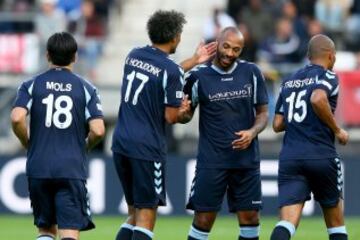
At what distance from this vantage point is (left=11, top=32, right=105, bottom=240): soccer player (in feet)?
38.6

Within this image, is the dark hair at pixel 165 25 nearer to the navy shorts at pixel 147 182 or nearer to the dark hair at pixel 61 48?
the dark hair at pixel 61 48

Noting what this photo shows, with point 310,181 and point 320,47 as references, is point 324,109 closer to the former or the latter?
point 320,47

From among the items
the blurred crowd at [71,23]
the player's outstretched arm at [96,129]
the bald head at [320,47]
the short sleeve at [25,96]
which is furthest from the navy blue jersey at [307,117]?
the blurred crowd at [71,23]

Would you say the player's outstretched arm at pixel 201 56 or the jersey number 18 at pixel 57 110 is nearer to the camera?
the jersey number 18 at pixel 57 110

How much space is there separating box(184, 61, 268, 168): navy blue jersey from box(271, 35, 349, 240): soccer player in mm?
→ 398

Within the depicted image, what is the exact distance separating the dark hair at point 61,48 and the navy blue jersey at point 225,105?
1674 mm

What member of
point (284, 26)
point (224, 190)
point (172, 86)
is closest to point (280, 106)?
point (224, 190)

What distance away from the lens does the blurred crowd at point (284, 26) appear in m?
22.0

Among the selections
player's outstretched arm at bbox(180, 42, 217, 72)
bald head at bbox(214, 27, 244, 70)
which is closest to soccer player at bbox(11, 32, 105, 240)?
player's outstretched arm at bbox(180, 42, 217, 72)

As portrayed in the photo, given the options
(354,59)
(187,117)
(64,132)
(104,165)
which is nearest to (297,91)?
(187,117)

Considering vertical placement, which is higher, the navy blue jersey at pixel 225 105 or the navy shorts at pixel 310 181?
the navy blue jersey at pixel 225 105

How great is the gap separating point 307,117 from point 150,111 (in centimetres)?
143

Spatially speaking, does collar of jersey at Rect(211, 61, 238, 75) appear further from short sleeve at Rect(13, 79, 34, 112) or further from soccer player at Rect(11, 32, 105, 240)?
short sleeve at Rect(13, 79, 34, 112)

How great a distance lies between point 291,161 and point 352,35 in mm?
10272
